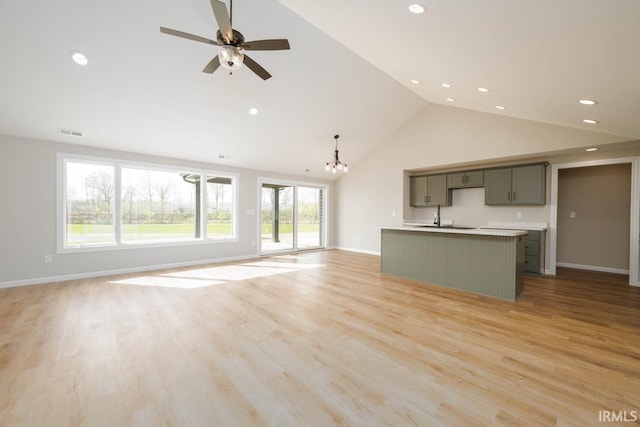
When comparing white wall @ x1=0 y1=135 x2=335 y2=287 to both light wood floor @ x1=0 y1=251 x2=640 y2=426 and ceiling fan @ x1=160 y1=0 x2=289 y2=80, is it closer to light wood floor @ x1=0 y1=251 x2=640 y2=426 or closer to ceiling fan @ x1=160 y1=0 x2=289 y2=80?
light wood floor @ x1=0 y1=251 x2=640 y2=426

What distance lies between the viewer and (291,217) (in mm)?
7984

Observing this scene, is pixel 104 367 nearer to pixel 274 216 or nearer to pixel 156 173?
pixel 156 173

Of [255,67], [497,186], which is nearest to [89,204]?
[255,67]

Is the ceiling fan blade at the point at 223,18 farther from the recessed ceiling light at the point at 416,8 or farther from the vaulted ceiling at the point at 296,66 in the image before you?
the recessed ceiling light at the point at 416,8

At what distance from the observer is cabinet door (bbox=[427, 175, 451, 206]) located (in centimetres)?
641

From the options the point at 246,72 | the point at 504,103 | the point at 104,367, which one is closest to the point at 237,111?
the point at 246,72

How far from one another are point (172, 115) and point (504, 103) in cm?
543

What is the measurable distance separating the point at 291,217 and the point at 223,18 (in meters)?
6.15

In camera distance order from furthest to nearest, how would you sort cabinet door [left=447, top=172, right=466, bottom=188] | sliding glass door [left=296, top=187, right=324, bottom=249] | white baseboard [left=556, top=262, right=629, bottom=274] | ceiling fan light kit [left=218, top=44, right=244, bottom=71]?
1. sliding glass door [left=296, top=187, right=324, bottom=249]
2. cabinet door [left=447, top=172, right=466, bottom=188]
3. white baseboard [left=556, top=262, right=629, bottom=274]
4. ceiling fan light kit [left=218, top=44, right=244, bottom=71]

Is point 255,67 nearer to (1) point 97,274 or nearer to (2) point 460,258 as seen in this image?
(2) point 460,258

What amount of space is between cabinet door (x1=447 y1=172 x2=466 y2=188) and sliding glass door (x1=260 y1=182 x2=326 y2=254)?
12.8ft

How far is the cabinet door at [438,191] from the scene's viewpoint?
641cm

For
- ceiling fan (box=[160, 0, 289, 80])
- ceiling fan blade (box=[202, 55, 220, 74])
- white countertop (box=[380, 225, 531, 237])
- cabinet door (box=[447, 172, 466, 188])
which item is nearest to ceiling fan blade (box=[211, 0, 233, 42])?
ceiling fan (box=[160, 0, 289, 80])

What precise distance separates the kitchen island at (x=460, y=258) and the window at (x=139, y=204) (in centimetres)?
425
